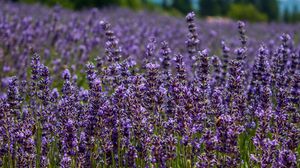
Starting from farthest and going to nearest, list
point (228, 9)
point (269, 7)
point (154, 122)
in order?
point (269, 7)
point (228, 9)
point (154, 122)

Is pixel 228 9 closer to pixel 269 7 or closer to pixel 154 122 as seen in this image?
pixel 269 7

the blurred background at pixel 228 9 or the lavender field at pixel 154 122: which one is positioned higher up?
the blurred background at pixel 228 9

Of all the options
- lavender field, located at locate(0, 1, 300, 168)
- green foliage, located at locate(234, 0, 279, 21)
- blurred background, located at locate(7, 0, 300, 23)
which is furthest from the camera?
green foliage, located at locate(234, 0, 279, 21)

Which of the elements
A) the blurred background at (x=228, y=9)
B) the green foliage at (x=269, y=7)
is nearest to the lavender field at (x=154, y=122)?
the blurred background at (x=228, y=9)

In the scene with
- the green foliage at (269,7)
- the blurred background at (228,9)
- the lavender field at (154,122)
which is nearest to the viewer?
the lavender field at (154,122)

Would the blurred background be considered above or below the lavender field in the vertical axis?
above

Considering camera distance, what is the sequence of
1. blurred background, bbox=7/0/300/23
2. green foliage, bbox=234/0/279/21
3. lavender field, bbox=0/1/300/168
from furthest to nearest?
green foliage, bbox=234/0/279/21 < blurred background, bbox=7/0/300/23 < lavender field, bbox=0/1/300/168

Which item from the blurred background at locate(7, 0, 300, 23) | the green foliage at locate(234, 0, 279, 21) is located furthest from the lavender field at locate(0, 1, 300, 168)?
the green foliage at locate(234, 0, 279, 21)

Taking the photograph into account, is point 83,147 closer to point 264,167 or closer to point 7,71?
point 264,167

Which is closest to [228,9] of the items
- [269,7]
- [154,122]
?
[269,7]

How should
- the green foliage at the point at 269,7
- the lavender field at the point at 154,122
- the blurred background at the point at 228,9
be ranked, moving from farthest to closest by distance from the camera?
the green foliage at the point at 269,7, the blurred background at the point at 228,9, the lavender field at the point at 154,122

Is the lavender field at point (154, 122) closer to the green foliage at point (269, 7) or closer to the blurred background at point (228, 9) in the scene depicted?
the blurred background at point (228, 9)

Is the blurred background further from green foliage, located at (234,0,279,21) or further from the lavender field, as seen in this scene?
the lavender field

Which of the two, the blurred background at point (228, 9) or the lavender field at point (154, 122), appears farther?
the blurred background at point (228, 9)
